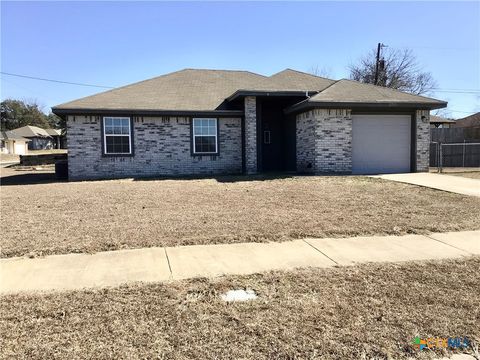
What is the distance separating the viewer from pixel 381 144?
16453 mm

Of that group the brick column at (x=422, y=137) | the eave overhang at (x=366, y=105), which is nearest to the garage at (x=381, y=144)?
the brick column at (x=422, y=137)

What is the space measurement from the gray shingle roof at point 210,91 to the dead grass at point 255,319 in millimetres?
11631

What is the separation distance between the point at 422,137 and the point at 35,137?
2795 inches

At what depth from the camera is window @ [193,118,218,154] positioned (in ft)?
56.2

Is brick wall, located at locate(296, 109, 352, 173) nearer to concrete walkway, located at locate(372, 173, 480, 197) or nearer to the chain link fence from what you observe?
concrete walkway, located at locate(372, 173, 480, 197)

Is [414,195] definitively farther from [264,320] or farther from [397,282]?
[264,320]

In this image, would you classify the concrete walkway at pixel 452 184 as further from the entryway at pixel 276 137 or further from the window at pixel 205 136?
the window at pixel 205 136

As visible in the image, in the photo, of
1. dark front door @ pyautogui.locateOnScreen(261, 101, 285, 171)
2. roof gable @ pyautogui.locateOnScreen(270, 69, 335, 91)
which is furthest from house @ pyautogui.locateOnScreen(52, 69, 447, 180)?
dark front door @ pyautogui.locateOnScreen(261, 101, 285, 171)

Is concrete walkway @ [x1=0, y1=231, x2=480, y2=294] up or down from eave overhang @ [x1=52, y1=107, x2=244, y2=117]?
down

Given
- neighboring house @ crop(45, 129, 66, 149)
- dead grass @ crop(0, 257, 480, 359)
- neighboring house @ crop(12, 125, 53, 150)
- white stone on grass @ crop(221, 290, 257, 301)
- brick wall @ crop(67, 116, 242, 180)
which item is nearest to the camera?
dead grass @ crop(0, 257, 480, 359)

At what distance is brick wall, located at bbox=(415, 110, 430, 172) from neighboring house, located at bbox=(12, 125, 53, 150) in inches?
2738

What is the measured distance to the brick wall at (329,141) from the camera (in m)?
15.4

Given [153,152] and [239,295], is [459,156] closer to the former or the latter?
[153,152]

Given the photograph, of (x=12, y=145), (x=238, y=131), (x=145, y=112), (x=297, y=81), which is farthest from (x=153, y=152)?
(x=12, y=145)
